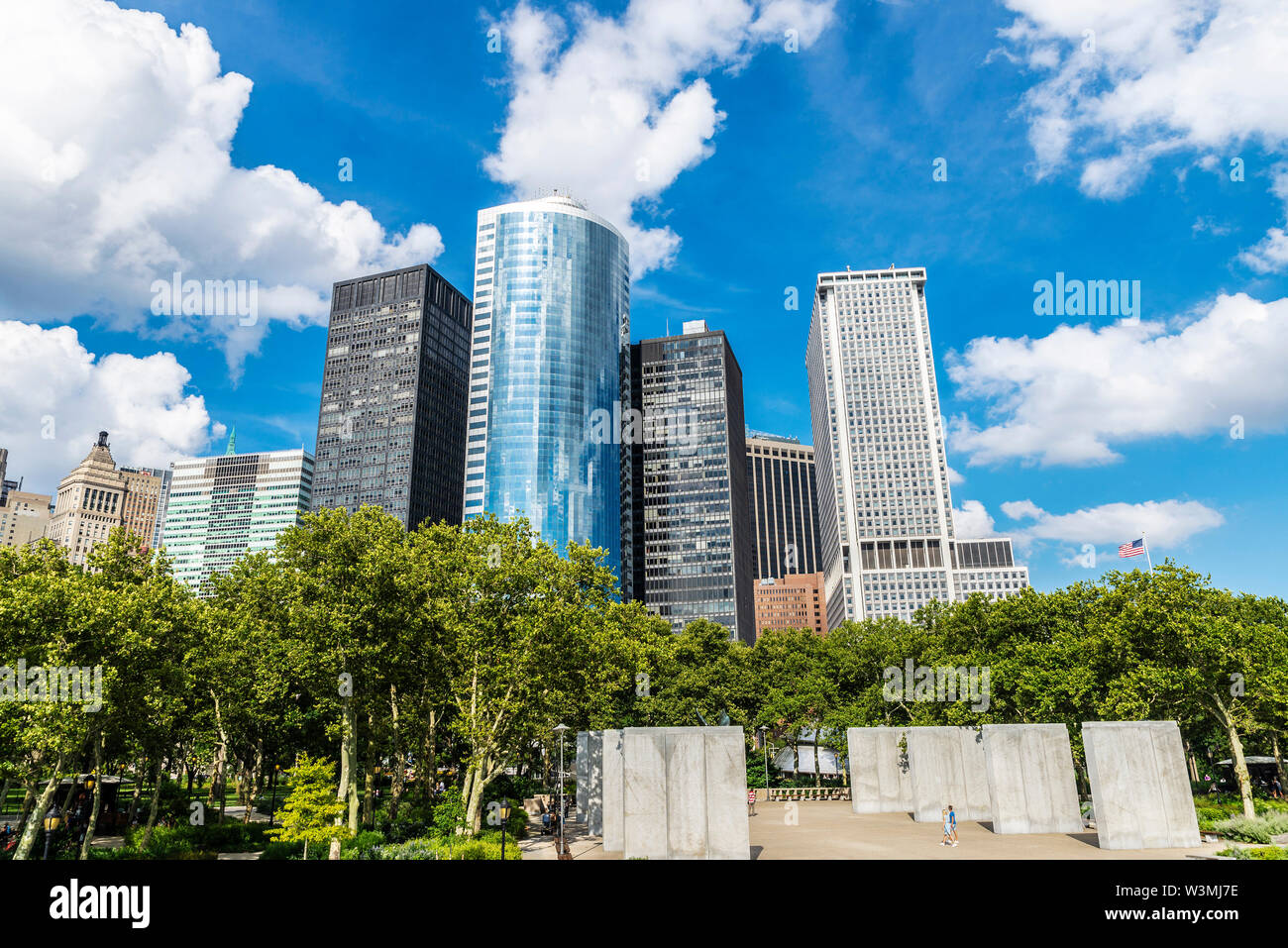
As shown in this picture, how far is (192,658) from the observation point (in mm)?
37188

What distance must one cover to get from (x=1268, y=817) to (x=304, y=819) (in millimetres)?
41745

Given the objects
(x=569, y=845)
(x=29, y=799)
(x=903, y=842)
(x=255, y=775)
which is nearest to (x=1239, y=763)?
(x=903, y=842)

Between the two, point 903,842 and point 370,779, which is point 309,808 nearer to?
point 370,779

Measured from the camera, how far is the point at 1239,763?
3859cm

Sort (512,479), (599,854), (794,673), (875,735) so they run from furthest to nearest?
(512,479)
(794,673)
(875,735)
(599,854)

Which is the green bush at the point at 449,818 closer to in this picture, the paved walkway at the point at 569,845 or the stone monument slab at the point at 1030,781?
the paved walkway at the point at 569,845

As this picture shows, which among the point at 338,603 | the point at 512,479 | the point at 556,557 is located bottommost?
the point at 338,603

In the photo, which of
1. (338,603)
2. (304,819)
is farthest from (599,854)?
(338,603)

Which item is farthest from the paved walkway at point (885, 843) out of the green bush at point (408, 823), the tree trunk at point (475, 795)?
the green bush at point (408, 823)

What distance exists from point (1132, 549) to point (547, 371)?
131350 mm

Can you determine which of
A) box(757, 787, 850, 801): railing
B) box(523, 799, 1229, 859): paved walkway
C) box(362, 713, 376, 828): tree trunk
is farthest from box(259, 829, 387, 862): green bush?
box(757, 787, 850, 801): railing

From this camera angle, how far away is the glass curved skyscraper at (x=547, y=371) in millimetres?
168125

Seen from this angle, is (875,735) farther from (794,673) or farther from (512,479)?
(512,479)

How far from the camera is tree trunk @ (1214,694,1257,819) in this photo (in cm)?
3628
